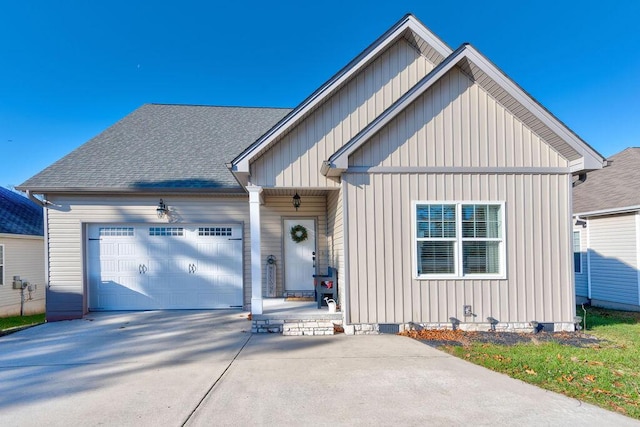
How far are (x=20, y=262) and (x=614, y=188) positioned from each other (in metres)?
19.4

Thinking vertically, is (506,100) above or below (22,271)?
above

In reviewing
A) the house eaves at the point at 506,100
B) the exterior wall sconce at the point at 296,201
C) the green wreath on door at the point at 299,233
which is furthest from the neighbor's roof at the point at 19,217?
the house eaves at the point at 506,100

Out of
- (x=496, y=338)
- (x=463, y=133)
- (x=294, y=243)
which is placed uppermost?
(x=463, y=133)

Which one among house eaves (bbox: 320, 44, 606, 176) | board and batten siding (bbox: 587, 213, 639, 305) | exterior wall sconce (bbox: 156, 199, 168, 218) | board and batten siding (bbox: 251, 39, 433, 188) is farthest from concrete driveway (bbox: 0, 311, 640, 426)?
board and batten siding (bbox: 587, 213, 639, 305)

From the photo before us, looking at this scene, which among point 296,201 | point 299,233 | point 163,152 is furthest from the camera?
point 163,152

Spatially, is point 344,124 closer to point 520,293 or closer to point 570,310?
point 520,293

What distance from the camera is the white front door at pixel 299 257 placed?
928 centimetres

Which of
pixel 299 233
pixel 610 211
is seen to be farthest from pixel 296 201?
pixel 610 211

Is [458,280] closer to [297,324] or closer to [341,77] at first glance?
[297,324]

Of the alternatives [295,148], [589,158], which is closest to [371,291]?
[295,148]

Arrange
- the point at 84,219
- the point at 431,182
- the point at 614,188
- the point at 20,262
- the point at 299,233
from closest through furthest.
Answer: the point at 431,182 < the point at 84,219 < the point at 299,233 < the point at 614,188 < the point at 20,262

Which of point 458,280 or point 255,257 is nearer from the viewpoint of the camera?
point 458,280

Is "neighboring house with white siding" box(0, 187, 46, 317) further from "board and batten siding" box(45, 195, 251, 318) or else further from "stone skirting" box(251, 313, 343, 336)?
"stone skirting" box(251, 313, 343, 336)

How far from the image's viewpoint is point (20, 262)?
474 inches
